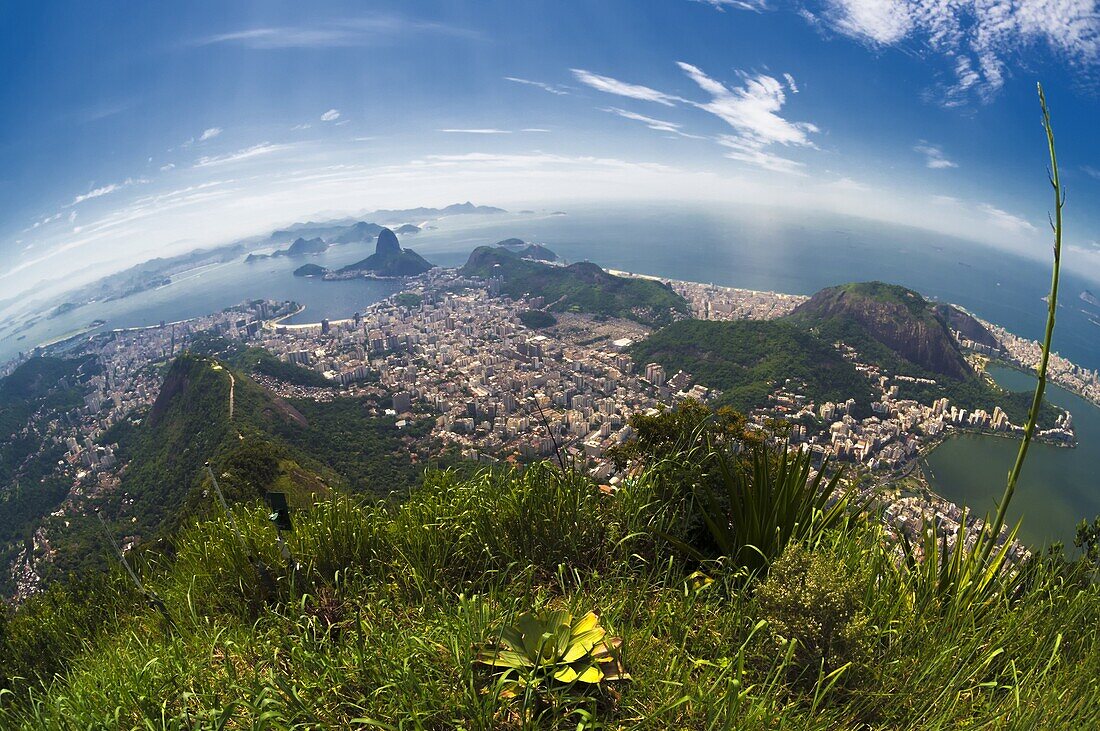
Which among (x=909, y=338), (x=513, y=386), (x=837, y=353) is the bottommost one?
(x=513, y=386)

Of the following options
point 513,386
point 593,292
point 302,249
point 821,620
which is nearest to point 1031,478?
point 513,386

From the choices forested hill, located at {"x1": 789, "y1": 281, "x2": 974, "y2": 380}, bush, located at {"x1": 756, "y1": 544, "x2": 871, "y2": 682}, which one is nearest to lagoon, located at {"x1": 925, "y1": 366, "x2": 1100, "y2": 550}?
forested hill, located at {"x1": 789, "y1": 281, "x2": 974, "y2": 380}

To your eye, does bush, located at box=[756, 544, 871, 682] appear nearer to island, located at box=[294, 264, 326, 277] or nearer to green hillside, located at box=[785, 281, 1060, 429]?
green hillside, located at box=[785, 281, 1060, 429]

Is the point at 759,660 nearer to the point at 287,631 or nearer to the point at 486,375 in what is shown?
the point at 287,631

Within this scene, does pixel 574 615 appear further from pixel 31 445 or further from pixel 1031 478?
pixel 31 445

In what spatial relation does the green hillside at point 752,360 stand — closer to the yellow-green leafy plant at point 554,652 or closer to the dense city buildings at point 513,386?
the dense city buildings at point 513,386

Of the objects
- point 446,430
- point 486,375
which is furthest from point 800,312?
point 446,430
